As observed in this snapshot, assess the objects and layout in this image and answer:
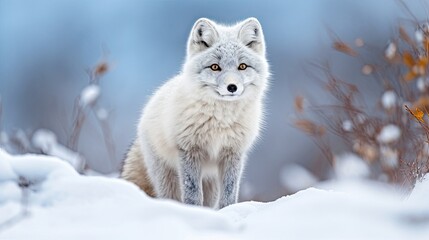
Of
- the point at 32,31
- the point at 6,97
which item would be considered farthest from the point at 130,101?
the point at 32,31

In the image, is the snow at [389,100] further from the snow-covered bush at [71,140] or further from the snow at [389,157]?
the snow-covered bush at [71,140]

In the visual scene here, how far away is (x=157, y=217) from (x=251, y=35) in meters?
3.08

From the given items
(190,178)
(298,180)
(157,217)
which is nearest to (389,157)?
(190,178)

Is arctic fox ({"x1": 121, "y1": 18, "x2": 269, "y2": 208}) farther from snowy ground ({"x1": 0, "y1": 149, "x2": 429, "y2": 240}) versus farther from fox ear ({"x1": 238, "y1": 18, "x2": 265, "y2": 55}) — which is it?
snowy ground ({"x1": 0, "y1": 149, "x2": 429, "y2": 240})

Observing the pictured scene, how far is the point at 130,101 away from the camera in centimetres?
1488

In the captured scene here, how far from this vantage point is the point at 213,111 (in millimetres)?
4898

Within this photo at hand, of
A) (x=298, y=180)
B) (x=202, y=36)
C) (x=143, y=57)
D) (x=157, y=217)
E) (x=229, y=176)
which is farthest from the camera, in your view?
(x=143, y=57)

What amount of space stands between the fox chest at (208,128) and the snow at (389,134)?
1.54 meters

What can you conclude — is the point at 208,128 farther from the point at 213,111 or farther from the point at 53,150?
the point at 53,150

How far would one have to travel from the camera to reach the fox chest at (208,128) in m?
4.87

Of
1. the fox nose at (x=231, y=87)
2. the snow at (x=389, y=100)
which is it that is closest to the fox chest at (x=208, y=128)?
the fox nose at (x=231, y=87)

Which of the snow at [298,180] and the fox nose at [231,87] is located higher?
the fox nose at [231,87]

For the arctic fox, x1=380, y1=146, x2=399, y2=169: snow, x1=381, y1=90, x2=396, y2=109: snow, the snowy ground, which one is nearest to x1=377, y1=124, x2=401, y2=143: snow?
x1=380, y1=146, x2=399, y2=169: snow

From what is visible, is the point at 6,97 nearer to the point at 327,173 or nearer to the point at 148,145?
the point at 327,173
